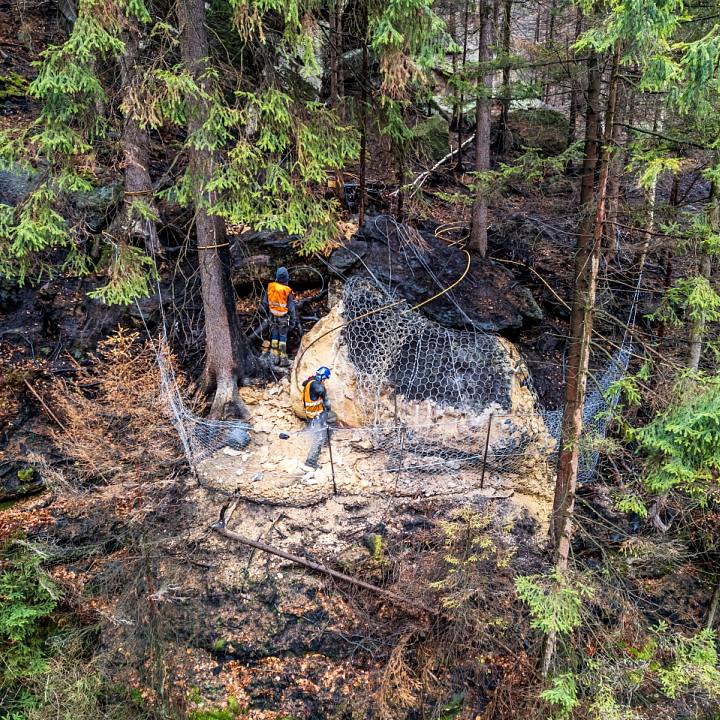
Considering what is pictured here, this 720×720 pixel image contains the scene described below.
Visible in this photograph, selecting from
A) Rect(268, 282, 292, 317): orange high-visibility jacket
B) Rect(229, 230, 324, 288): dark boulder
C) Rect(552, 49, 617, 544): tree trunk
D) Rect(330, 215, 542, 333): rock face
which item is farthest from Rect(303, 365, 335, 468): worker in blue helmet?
Rect(552, 49, 617, 544): tree trunk

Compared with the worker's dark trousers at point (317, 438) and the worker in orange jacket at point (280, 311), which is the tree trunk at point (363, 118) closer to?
the worker in orange jacket at point (280, 311)

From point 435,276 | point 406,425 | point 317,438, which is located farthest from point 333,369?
point 435,276

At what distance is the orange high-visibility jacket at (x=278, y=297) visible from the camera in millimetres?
8484

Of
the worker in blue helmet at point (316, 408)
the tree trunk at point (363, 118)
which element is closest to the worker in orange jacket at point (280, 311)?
the worker in blue helmet at point (316, 408)

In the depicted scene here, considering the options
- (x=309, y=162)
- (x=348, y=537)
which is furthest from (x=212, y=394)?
(x=309, y=162)

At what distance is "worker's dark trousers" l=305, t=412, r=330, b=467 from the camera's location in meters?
7.70

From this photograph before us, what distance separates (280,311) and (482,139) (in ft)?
16.6

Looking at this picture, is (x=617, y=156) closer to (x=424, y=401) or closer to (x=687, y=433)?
(x=687, y=433)

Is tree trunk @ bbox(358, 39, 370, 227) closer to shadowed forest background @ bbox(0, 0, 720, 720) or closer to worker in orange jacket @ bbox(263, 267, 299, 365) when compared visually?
shadowed forest background @ bbox(0, 0, 720, 720)

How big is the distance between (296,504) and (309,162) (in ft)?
16.0

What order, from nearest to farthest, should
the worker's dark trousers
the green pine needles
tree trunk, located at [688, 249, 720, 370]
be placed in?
the green pine needles → tree trunk, located at [688, 249, 720, 370] → the worker's dark trousers

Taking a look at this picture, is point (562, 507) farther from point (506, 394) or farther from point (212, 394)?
point (212, 394)

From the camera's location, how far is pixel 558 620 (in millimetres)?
4973

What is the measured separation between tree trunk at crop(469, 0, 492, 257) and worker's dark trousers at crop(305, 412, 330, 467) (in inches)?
172
